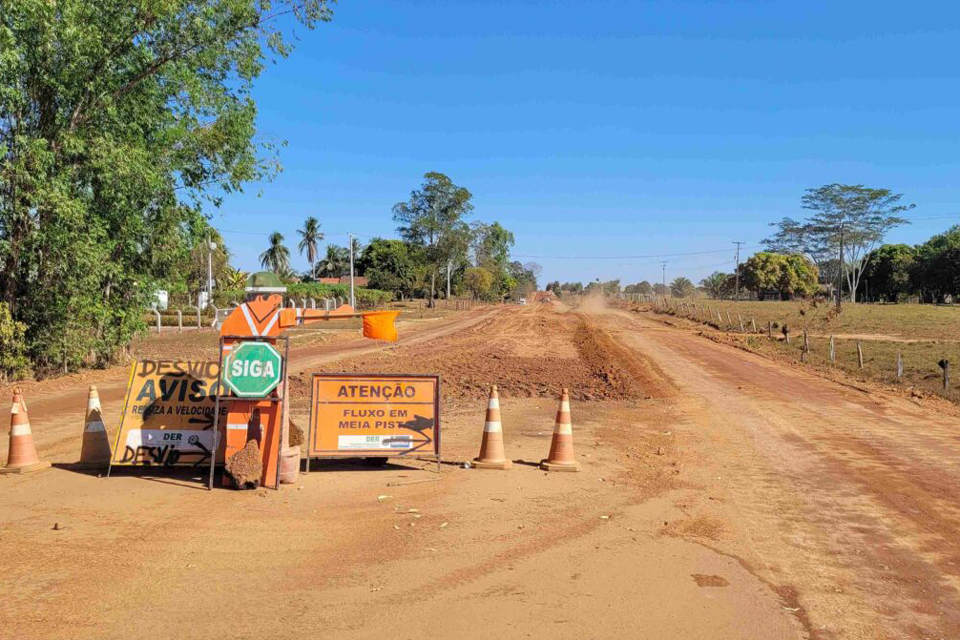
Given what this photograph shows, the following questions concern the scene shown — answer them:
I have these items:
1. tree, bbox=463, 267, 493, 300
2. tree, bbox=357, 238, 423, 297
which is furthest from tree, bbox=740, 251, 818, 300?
tree, bbox=357, 238, 423, 297

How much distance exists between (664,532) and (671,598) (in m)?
1.48

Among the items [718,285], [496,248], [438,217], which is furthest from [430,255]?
[718,285]

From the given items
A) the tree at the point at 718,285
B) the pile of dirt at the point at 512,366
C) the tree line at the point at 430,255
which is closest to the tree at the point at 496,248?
the tree line at the point at 430,255

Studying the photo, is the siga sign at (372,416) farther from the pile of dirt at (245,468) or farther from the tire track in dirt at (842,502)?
the tire track in dirt at (842,502)

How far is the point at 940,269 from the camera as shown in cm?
8619

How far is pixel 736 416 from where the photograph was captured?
42.5ft

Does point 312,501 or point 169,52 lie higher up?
point 169,52

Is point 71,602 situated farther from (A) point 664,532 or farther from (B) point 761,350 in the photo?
(B) point 761,350

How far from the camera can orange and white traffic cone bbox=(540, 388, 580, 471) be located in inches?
327

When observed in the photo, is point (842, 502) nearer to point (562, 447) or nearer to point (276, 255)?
point (562, 447)

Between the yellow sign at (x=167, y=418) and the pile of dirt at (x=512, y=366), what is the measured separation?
546 centimetres

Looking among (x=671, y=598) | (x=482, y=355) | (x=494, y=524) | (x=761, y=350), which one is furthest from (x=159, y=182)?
(x=761, y=350)

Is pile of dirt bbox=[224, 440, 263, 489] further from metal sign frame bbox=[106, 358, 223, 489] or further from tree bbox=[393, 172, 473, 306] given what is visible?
tree bbox=[393, 172, 473, 306]

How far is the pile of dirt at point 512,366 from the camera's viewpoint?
1577 cm
